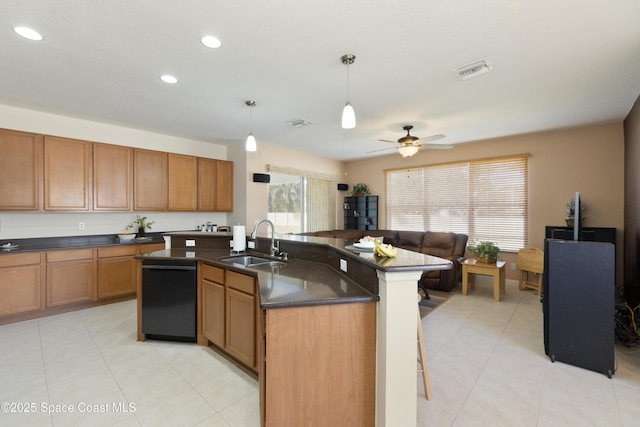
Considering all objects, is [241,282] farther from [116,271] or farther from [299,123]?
[116,271]

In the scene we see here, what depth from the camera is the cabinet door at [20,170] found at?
3459 mm

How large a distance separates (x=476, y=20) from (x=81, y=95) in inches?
164

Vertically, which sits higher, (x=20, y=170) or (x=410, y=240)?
(x=20, y=170)

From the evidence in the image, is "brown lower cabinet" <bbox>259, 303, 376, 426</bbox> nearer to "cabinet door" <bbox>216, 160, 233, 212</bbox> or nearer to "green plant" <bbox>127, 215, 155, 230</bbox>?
"green plant" <bbox>127, 215, 155, 230</bbox>

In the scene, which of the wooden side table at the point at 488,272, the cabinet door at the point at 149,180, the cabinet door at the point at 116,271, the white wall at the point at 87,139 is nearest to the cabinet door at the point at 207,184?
the white wall at the point at 87,139

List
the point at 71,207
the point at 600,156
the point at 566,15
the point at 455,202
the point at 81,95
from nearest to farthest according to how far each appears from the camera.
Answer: the point at 566,15, the point at 81,95, the point at 71,207, the point at 600,156, the point at 455,202

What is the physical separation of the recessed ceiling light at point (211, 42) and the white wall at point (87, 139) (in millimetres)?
3261

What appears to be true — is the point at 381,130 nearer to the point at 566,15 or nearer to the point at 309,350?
the point at 566,15

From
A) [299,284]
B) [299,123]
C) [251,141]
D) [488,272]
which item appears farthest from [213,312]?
[488,272]

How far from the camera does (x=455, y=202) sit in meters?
5.89

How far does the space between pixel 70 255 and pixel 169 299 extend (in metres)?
2.09

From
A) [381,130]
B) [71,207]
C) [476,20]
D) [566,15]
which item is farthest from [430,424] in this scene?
[71,207]

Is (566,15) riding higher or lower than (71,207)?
higher

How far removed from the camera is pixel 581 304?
2451 mm
